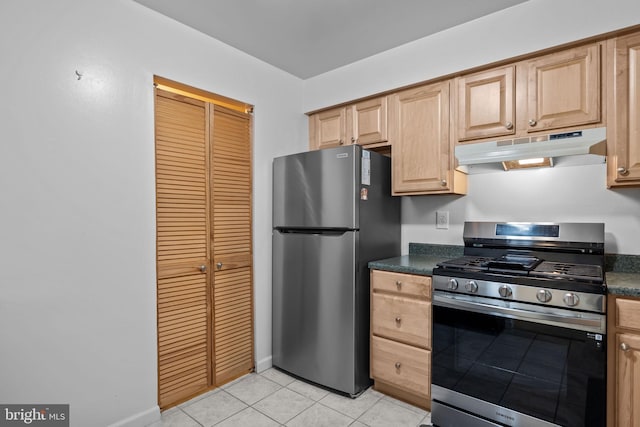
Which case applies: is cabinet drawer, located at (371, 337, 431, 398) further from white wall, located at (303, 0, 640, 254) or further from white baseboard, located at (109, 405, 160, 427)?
white baseboard, located at (109, 405, 160, 427)

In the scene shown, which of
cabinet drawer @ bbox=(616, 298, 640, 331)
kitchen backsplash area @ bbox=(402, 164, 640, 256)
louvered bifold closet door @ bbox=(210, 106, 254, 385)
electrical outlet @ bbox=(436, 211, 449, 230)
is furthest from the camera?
electrical outlet @ bbox=(436, 211, 449, 230)

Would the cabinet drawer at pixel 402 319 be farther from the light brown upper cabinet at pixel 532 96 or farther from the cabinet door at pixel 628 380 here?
the light brown upper cabinet at pixel 532 96

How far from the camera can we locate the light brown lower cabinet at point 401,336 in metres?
2.02

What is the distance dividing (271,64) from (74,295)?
2131 mm

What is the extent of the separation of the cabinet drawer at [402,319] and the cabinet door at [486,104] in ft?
3.68

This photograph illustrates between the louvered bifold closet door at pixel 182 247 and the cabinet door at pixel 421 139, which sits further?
the cabinet door at pixel 421 139

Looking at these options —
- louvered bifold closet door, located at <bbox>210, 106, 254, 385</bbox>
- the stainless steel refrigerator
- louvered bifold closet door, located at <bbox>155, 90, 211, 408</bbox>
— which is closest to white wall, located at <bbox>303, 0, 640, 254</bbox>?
the stainless steel refrigerator

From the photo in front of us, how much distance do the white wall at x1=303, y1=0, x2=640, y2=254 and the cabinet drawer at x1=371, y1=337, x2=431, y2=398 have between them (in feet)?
2.81

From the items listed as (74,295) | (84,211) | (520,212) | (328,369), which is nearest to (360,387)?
(328,369)

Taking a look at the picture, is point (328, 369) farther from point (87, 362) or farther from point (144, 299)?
point (87, 362)

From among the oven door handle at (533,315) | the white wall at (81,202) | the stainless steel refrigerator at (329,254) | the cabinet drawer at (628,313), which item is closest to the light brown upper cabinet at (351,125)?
the stainless steel refrigerator at (329,254)

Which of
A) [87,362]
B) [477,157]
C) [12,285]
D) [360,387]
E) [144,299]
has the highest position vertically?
[477,157]

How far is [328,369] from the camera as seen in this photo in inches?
90.7

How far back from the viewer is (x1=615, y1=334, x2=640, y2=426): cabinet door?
4.75ft
